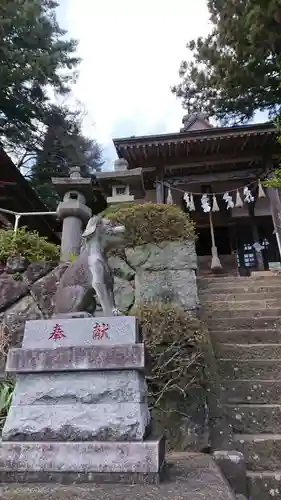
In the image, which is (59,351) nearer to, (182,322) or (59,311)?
(59,311)

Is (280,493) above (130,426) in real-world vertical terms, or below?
below

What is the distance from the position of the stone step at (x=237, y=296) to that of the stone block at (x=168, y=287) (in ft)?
3.59

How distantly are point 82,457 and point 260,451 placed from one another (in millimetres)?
1558

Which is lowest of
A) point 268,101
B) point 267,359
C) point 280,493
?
point 280,493

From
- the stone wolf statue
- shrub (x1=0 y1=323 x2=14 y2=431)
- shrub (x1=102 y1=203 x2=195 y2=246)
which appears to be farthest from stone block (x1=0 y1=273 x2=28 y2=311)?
the stone wolf statue

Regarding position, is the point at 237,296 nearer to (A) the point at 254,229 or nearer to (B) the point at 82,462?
(B) the point at 82,462

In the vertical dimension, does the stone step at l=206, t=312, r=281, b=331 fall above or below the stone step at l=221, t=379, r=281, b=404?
above

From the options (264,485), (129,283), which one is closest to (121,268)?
(129,283)

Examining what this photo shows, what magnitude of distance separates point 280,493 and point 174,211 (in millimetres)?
3413

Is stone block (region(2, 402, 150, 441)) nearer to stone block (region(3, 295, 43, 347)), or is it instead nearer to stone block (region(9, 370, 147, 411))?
stone block (region(9, 370, 147, 411))

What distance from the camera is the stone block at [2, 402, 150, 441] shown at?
6.39 feet

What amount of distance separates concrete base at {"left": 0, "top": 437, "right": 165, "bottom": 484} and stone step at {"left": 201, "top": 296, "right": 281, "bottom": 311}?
10.8ft

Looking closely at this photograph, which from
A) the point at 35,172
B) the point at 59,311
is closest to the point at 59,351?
the point at 59,311

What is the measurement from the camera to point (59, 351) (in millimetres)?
2156
